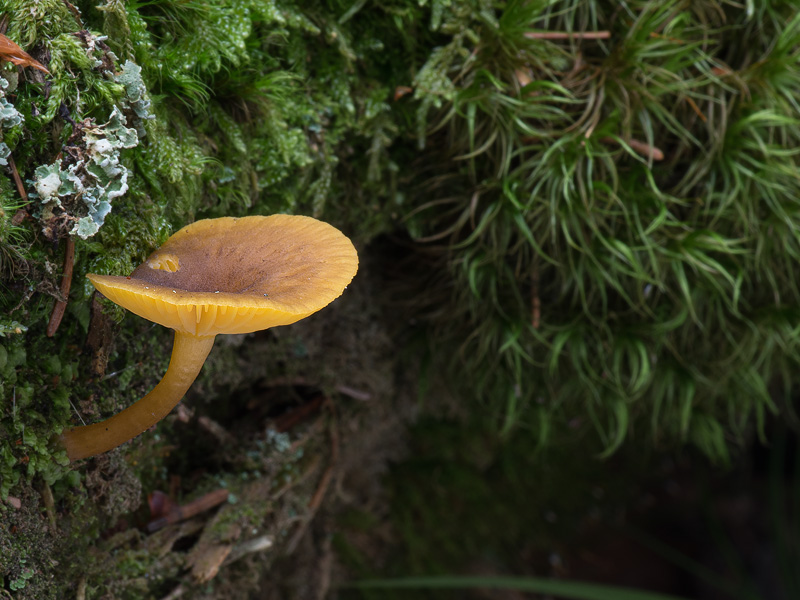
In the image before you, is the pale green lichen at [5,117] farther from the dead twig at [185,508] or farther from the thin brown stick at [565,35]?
the thin brown stick at [565,35]

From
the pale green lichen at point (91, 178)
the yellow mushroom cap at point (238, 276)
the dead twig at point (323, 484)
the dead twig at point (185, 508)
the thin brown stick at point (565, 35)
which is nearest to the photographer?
the yellow mushroom cap at point (238, 276)

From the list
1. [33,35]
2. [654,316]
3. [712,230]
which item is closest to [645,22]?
[712,230]

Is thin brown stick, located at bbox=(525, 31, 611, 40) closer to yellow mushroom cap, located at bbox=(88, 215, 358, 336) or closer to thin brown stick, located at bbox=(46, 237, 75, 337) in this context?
yellow mushroom cap, located at bbox=(88, 215, 358, 336)

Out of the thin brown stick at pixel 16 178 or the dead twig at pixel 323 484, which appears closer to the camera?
the thin brown stick at pixel 16 178

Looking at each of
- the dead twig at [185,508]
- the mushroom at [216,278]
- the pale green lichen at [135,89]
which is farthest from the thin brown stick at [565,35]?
the dead twig at [185,508]

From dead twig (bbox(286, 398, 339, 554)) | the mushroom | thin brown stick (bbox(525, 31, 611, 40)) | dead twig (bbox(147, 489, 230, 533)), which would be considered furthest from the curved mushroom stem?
thin brown stick (bbox(525, 31, 611, 40))

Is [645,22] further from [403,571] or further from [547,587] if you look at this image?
[403,571]

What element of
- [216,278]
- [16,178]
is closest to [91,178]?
[16,178]
